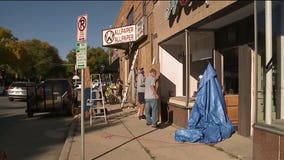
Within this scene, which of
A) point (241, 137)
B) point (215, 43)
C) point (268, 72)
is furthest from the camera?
point (215, 43)

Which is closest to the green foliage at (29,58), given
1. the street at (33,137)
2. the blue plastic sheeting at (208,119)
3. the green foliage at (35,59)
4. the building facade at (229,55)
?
the green foliage at (35,59)

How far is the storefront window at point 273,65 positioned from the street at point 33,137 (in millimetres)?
4509

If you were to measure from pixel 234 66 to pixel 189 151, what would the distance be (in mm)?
3698

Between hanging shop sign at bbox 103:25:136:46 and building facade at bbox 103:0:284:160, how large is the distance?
63cm

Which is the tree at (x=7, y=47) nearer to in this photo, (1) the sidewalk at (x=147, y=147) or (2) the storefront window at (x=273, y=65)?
(1) the sidewalk at (x=147, y=147)

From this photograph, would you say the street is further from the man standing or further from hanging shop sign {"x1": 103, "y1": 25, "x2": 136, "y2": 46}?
hanging shop sign {"x1": 103, "y1": 25, "x2": 136, "y2": 46}

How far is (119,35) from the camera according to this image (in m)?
20.8

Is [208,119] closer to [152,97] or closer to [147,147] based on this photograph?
[147,147]

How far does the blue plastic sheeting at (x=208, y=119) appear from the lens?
31.4 feet

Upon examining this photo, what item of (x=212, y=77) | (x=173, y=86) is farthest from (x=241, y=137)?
(x=173, y=86)

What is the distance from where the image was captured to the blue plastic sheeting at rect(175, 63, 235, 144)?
9586 millimetres

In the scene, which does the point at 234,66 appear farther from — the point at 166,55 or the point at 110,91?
the point at 110,91

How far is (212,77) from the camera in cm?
1027

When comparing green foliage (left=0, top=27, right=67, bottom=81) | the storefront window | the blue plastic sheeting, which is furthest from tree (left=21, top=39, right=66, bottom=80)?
the storefront window
